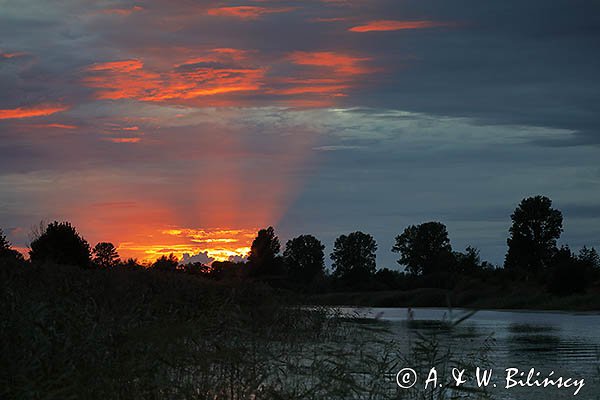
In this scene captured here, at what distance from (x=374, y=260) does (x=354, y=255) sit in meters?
3.59

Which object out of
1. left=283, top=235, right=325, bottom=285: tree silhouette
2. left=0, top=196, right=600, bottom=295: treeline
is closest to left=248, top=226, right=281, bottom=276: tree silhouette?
left=0, top=196, right=600, bottom=295: treeline

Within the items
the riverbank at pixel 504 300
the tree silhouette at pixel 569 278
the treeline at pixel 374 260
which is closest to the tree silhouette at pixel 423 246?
the treeline at pixel 374 260

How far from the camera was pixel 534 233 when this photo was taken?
96000mm

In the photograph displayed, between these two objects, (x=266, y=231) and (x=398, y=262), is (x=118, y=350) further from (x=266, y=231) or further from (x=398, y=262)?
(x=398, y=262)

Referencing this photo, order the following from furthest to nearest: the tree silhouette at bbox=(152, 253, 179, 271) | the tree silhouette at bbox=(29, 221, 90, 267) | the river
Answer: the tree silhouette at bbox=(29, 221, 90, 267) → the tree silhouette at bbox=(152, 253, 179, 271) → the river

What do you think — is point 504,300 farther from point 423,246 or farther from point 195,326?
point 195,326

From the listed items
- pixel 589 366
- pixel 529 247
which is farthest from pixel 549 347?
pixel 529 247

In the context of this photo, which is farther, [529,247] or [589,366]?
[529,247]

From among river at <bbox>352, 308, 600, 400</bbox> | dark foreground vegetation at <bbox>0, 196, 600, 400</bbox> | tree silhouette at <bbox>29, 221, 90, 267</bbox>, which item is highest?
tree silhouette at <bbox>29, 221, 90, 267</bbox>

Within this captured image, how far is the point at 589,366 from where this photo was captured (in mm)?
17688

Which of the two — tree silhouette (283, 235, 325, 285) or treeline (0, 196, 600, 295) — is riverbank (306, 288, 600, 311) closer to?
treeline (0, 196, 600, 295)

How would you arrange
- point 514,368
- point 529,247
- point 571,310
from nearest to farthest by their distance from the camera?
point 514,368, point 571,310, point 529,247

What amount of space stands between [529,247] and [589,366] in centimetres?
7998

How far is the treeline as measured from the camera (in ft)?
133
